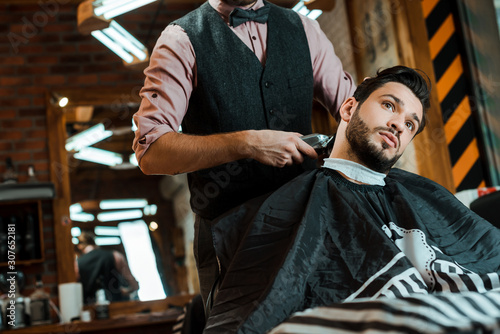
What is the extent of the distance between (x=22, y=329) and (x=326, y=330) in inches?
152

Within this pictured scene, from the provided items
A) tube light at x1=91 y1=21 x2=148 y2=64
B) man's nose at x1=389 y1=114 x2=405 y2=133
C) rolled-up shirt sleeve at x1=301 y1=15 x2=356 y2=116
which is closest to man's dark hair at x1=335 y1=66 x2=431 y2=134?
man's nose at x1=389 y1=114 x2=405 y2=133

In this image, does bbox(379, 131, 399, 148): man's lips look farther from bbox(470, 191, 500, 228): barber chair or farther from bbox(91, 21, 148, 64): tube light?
bbox(91, 21, 148, 64): tube light

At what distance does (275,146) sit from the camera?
5.42 ft

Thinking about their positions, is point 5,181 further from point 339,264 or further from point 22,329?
point 339,264

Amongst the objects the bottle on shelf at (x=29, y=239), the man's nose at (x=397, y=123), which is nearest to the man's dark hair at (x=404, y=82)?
the man's nose at (x=397, y=123)

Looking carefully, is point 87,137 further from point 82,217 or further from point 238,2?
point 238,2

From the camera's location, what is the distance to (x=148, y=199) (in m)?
4.95

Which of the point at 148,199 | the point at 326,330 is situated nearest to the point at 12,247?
the point at 148,199

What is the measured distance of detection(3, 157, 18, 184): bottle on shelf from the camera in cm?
466

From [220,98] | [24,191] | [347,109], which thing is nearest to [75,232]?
[24,191]

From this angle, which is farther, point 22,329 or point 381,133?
point 22,329

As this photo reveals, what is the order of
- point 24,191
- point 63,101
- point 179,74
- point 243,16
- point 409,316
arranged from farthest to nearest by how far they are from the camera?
point 63,101, point 24,191, point 243,16, point 179,74, point 409,316

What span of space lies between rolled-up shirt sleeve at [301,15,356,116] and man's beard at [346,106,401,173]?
0.31 m

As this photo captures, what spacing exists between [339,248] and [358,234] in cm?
6
